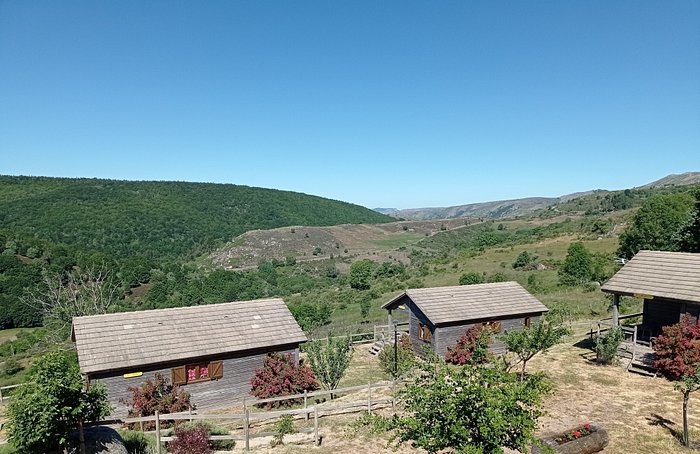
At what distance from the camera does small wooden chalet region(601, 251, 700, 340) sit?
21406mm

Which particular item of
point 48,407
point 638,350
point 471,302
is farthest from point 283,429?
point 638,350

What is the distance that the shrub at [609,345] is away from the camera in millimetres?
22922

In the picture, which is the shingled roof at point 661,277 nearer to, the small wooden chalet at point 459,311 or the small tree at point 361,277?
the small wooden chalet at point 459,311

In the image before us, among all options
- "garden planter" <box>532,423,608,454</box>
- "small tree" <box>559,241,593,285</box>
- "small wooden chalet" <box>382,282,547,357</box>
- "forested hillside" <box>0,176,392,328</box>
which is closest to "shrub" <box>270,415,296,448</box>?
"garden planter" <box>532,423,608,454</box>

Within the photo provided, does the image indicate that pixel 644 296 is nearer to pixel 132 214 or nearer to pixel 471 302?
pixel 471 302

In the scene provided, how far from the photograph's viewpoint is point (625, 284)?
24.1 meters

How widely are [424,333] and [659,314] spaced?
42.5ft

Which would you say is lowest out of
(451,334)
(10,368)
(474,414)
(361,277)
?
(10,368)

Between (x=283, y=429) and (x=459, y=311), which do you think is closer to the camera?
(x=283, y=429)

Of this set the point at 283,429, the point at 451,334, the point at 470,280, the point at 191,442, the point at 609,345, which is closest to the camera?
the point at 191,442

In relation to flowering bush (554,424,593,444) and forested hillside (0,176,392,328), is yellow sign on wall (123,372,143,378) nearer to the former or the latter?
flowering bush (554,424,593,444)

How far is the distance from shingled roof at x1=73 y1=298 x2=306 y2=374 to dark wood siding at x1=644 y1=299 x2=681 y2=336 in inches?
766

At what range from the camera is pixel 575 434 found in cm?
1417

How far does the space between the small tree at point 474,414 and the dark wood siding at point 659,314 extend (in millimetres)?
18614
